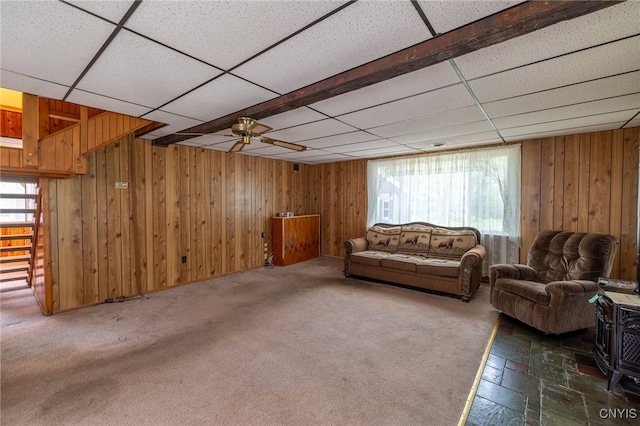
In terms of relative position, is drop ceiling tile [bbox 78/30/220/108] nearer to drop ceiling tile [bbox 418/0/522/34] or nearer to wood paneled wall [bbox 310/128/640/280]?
drop ceiling tile [bbox 418/0/522/34]

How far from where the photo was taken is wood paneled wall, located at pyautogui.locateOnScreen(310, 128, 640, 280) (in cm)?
354

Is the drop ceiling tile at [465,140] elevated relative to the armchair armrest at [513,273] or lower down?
elevated

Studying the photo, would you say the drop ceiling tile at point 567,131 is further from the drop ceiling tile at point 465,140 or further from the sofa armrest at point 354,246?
the sofa armrest at point 354,246

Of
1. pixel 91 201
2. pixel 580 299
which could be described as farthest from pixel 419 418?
pixel 91 201

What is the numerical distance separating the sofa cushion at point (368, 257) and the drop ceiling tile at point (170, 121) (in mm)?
3243

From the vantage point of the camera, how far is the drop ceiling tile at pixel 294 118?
2805 mm

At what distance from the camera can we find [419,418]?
5.67 ft

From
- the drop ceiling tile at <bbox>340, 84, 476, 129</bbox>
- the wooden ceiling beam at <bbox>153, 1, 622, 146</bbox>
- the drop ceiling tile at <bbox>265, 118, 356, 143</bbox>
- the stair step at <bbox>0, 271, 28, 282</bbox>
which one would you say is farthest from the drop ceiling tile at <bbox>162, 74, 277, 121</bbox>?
the stair step at <bbox>0, 271, 28, 282</bbox>

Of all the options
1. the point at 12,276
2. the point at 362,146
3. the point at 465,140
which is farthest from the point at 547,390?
the point at 12,276

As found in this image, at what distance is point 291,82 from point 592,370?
11.0 feet

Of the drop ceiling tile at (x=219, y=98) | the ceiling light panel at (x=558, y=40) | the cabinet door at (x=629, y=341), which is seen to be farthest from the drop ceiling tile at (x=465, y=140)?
the drop ceiling tile at (x=219, y=98)

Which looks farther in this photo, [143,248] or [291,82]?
[143,248]

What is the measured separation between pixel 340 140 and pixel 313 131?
2.19 ft

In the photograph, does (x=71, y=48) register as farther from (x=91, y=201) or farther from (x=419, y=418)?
(x=419, y=418)
